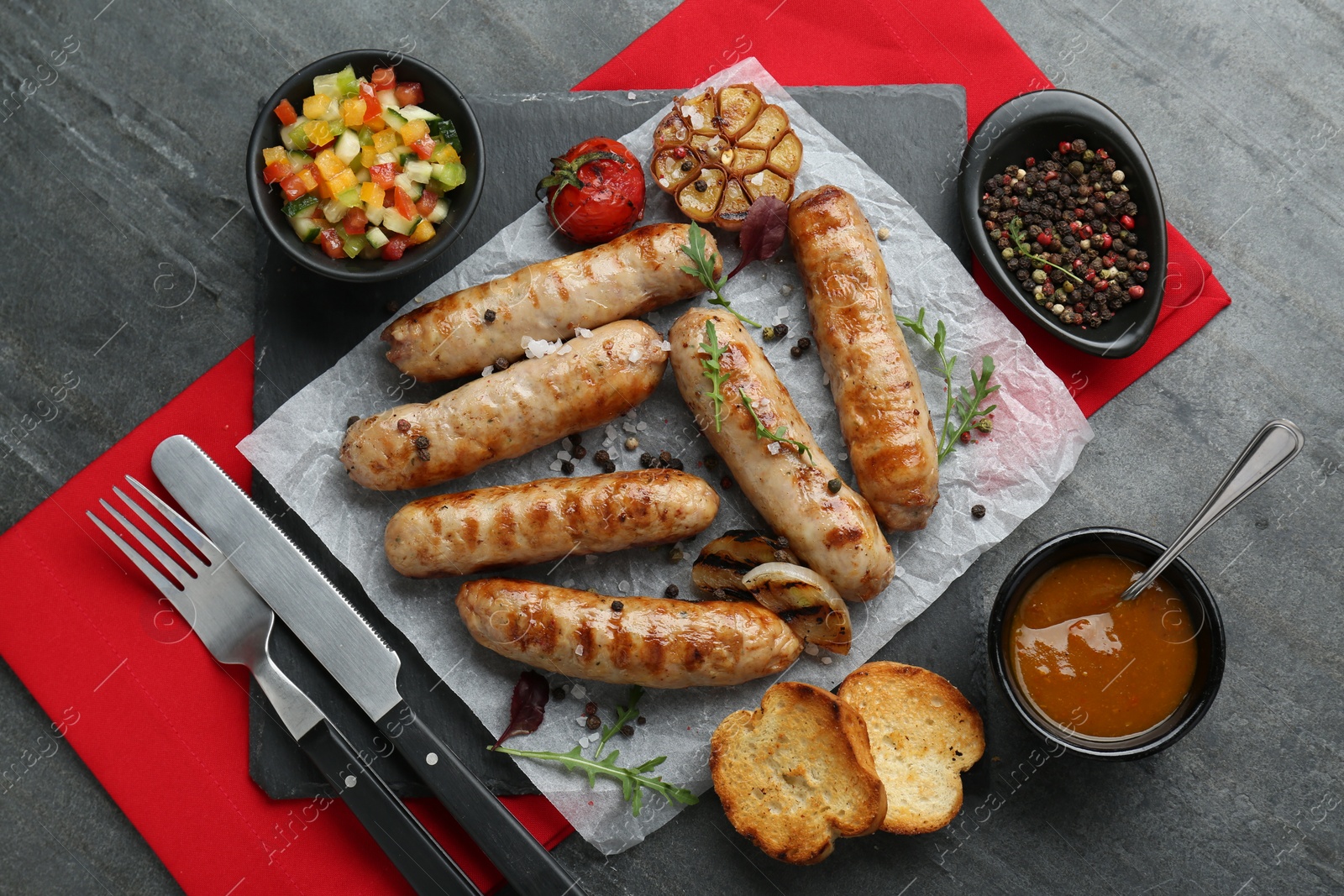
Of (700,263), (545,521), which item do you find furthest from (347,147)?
(545,521)

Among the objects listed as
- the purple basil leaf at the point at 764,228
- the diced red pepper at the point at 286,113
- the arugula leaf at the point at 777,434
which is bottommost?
the arugula leaf at the point at 777,434

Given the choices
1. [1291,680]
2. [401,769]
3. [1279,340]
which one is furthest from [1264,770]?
[401,769]

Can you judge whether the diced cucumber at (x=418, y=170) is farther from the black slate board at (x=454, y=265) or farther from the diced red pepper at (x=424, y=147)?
the black slate board at (x=454, y=265)

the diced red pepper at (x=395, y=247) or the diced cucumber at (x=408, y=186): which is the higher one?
the diced cucumber at (x=408, y=186)

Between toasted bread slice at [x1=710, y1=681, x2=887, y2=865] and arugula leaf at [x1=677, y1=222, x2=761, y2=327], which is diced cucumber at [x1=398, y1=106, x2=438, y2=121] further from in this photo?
toasted bread slice at [x1=710, y1=681, x2=887, y2=865]

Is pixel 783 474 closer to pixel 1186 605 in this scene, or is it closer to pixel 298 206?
pixel 1186 605

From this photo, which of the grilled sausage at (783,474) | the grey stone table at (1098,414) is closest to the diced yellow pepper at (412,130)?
the grey stone table at (1098,414)

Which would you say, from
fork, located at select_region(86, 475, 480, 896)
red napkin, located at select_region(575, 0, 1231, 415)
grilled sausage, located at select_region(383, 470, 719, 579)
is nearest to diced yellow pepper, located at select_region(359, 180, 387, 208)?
red napkin, located at select_region(575, 0, 1231, 415)
